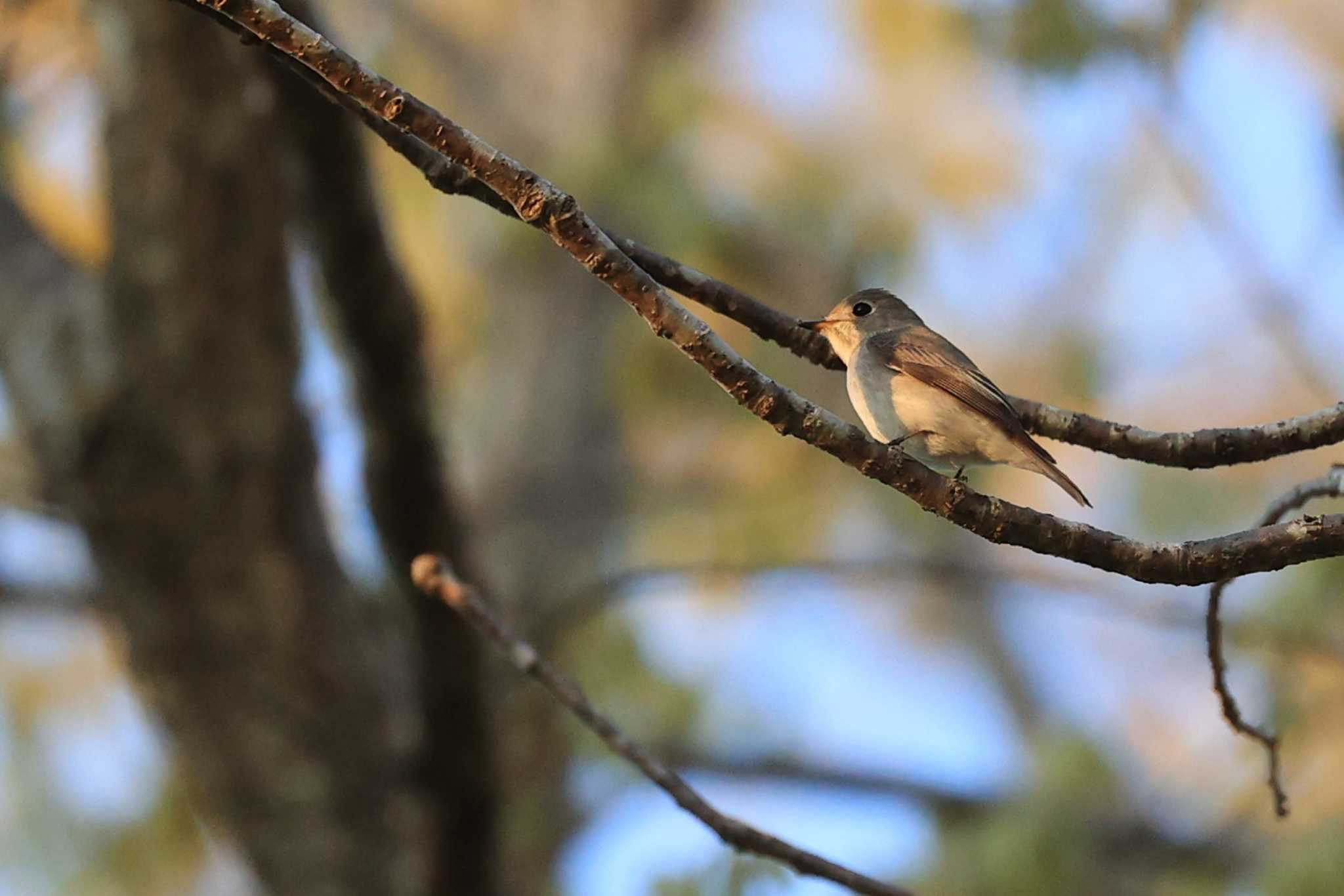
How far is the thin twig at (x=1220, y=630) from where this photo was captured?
2.16 m

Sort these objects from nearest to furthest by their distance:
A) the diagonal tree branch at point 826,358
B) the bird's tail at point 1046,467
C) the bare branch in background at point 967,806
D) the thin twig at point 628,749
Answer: the diagonal tree branch at point 826,358 < the thin twig at point 628,749 < the bird's tail at point 1046,467 < the bare branch in background at point 967,806

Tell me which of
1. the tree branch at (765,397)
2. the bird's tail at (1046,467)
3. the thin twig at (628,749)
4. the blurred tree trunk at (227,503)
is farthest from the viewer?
the blurred tree trunk at (227,503)

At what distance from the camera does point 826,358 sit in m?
3.08

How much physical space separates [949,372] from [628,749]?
1.11 metres

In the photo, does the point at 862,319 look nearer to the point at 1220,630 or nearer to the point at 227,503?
the point at 1220,630

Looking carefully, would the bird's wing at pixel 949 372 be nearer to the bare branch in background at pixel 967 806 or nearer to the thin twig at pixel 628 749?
the thin twig at pixel 628 749

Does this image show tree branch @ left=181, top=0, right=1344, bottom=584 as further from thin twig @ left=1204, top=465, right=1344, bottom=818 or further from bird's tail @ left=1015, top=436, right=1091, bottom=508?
bird's tail @ left=1015, top=436, right=1091, bottom=508

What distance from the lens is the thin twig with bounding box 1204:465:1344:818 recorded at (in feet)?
7.09

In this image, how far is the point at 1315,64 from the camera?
845 centimetres

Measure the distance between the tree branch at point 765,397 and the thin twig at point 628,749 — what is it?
2.86ft

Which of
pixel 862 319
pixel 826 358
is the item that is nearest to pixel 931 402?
pixel 826 358

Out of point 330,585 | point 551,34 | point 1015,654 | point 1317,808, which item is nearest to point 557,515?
point 330,585

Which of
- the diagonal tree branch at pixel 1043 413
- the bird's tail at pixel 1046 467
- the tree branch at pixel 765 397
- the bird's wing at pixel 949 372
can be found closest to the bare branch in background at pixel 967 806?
the bird's wing at pixel 949 372

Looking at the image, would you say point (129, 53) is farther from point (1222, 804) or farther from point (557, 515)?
point (1222, 804)
